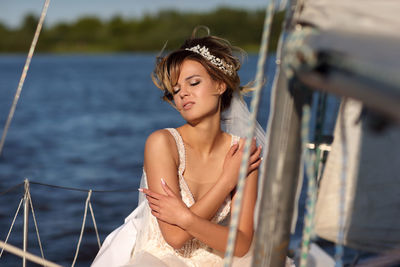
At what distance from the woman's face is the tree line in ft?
208

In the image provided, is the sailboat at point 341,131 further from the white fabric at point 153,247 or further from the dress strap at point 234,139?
the dress strap at point 234,139

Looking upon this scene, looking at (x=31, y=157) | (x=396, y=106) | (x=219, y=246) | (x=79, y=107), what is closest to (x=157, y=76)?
(x=219, y=246)

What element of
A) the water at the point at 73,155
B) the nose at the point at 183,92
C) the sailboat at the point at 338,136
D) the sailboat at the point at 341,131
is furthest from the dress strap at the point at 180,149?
the sailboat at the point at 341,131

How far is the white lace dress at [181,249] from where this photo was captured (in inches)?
Result: 98.3

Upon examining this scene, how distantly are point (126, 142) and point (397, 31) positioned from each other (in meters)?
12.8

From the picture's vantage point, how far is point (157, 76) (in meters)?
2.77

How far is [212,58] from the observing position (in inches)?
105

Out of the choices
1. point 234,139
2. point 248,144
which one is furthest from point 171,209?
point 248,144

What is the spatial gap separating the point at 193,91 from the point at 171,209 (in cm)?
67

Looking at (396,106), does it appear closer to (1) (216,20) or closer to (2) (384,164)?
(2) (384,164)

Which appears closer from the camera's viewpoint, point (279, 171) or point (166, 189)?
point (279, 171)

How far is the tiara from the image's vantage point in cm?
265

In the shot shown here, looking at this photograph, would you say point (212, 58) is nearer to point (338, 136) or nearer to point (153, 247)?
point (153, 247)

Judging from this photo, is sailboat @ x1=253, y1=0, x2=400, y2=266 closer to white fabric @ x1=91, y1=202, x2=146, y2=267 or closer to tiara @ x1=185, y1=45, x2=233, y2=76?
tiara @ x1=185, y1=45, x2=233, y2=76
